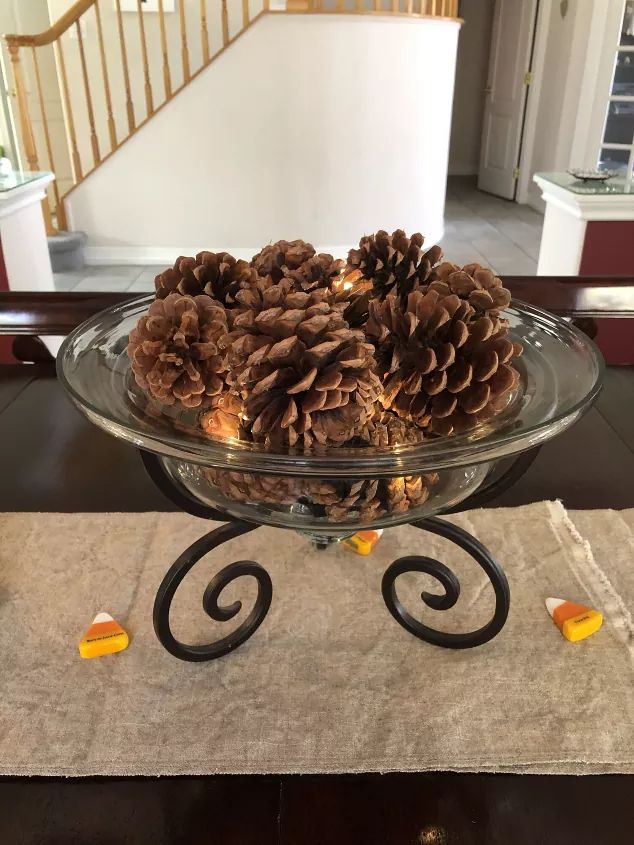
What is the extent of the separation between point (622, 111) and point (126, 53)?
3.05 meters

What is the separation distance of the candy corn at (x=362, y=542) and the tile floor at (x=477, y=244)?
3008 mm

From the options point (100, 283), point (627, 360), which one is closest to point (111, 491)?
point (627, 360)

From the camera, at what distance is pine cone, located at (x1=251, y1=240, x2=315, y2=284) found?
21.5 inches

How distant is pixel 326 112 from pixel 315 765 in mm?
3618

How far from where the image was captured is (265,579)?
0.60m

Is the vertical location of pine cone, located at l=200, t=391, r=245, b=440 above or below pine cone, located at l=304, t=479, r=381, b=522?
above

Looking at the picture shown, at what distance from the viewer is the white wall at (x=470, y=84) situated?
6145 mm

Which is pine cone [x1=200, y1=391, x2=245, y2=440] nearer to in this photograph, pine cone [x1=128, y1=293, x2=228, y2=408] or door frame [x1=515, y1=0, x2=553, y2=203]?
pine cone [x1=128, y1=293, x2=228, y2=408]

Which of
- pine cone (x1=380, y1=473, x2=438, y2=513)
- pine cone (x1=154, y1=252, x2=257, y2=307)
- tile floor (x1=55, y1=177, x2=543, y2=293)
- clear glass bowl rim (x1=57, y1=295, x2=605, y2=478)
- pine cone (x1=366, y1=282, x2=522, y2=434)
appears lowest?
tile floor (x1=55, y1=177, x2=543, y2=293)

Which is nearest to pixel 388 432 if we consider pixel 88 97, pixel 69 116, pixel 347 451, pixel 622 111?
pixel 347 451

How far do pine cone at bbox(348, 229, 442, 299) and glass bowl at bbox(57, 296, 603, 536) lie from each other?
123 mm

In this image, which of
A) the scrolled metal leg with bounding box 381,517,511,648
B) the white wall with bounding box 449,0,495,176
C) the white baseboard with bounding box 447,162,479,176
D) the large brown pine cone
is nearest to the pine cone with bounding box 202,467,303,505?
Answer: the large brown pine cone

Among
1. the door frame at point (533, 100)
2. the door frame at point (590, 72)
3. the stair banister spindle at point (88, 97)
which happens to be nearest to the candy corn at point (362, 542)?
the stair banister spindle at point (88, 97)

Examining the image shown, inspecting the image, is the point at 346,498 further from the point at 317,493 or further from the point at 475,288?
the point at 475,288
